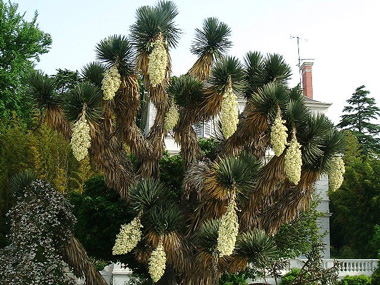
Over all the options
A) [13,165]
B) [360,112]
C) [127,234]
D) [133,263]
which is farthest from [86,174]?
[360,112]

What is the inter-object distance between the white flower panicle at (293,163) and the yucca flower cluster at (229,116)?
1271 mm

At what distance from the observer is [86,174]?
25.3 meters

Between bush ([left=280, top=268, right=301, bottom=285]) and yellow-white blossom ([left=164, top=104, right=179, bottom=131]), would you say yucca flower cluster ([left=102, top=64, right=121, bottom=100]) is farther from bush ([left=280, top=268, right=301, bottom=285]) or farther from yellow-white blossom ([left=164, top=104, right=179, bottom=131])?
bush ([left=280, top=268, right=301, bottom=285])

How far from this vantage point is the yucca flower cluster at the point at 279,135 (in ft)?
35.7

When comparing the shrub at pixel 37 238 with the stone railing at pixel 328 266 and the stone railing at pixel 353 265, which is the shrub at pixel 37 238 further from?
the stone railing at pixel 353 265

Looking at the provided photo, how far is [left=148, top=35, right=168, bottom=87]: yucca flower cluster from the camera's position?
12156mm

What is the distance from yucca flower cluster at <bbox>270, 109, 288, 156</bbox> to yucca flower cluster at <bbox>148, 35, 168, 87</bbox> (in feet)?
9.43

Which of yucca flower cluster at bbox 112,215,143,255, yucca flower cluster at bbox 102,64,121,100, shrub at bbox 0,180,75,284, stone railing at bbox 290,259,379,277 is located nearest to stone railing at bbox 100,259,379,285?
stone railing at bbox 290,259,379,277

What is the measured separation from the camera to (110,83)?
1202 cm

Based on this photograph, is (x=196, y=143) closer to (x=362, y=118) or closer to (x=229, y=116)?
(x=229, y=116)

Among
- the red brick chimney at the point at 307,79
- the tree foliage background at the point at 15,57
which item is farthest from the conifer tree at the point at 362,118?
the tree foliage background at the point at 15,57

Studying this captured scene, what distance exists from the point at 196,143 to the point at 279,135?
302cm

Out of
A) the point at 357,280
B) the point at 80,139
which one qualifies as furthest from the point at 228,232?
the point at 357,280

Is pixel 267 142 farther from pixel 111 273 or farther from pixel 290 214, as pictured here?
pixel 111 273
